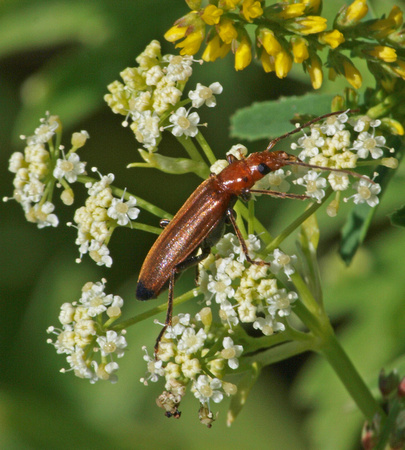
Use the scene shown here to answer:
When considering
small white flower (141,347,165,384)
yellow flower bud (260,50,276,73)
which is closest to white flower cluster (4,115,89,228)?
small white flower (141,347,165,384)

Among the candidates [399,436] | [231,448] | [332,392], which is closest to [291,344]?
[399,436]

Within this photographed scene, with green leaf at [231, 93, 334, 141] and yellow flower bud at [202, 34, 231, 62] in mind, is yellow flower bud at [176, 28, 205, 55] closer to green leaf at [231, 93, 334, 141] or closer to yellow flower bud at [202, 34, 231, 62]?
yellow flower bud at [202, 34, 231, 62]

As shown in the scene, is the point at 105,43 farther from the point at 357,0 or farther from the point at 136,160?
the point at 357,0

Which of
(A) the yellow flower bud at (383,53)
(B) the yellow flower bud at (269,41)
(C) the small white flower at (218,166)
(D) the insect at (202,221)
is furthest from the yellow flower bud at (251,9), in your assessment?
(C) the small white flower at (218,166)

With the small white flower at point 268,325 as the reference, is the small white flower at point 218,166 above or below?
above

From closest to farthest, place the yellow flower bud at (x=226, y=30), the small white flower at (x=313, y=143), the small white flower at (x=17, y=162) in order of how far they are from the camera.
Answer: the yellow flower bud at (x=226, y=30) < the small white flower at (x=313, y=143) < the small white flower at (x=17, y=162)

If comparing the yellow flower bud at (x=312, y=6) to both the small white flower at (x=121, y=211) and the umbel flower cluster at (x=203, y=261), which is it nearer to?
the umbel flower cluster at (x=203, y=261)

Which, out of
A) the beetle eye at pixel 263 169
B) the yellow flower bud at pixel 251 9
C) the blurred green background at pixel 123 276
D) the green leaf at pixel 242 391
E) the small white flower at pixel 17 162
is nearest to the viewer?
the yellow flower bud at pixel 251 9

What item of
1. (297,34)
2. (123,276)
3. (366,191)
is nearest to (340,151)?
(366,191)
